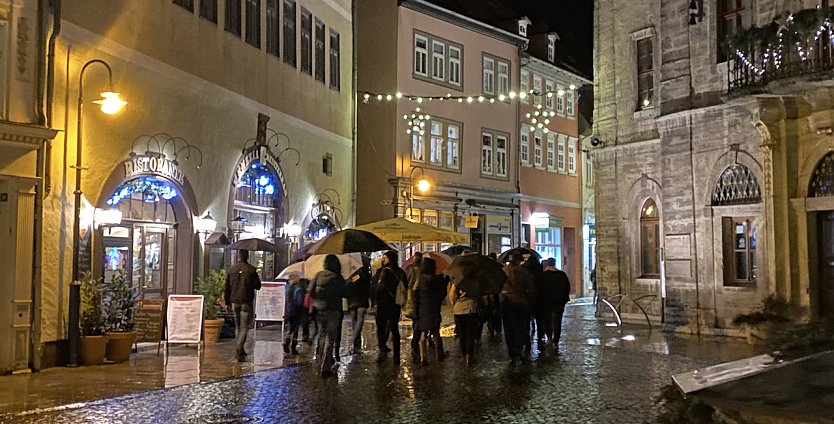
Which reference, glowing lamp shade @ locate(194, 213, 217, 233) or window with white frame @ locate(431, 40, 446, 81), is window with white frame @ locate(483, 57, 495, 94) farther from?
glowing lamp shade @ locate(194, 213, 217, 233)

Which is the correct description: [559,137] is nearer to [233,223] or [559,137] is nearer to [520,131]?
[520,131]

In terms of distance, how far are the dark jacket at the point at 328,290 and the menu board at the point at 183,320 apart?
159 inches

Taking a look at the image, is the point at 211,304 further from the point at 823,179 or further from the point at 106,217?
the point at 823,179

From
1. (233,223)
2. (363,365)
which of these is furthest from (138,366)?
(233,223)

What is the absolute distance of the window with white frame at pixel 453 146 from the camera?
34312 millimetres

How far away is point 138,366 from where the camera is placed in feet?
49.1

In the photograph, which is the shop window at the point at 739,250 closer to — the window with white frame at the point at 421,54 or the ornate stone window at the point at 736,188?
the ornate stone window at the point at 736,188

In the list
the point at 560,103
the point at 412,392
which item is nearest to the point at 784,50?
the point at 412,392

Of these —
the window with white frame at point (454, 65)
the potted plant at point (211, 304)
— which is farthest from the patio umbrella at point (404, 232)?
the window with white frame at point (454, 65)

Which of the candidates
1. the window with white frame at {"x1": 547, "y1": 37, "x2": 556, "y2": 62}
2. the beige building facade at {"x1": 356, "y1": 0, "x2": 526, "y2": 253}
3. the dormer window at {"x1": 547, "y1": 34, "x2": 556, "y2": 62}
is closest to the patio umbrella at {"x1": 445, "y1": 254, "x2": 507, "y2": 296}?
the beige building facade at {"x1": 356, "y1": 0, "x2": 526, "y2": 253}

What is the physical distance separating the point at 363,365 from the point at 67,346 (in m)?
4.88

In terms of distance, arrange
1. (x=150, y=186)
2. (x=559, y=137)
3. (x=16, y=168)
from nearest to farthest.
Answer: (x=16, y=168), (x=150, y=186), (x=559, y=137)

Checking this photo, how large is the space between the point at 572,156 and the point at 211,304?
26.8 m

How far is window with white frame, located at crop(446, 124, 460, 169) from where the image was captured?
34.3 m
